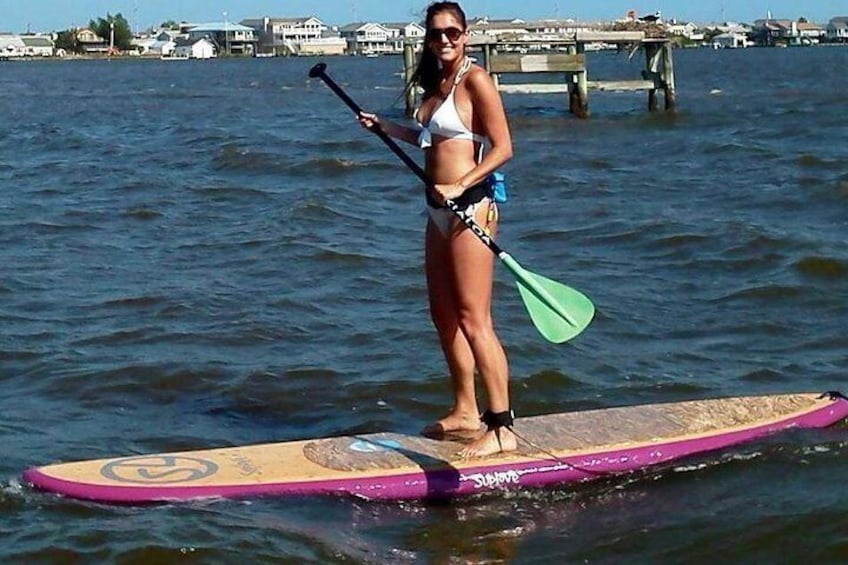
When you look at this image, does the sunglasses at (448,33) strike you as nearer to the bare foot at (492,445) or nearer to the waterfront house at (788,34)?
the bare foot at (492,445)

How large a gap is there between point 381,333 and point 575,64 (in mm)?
17115

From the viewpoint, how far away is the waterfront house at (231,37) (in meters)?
156

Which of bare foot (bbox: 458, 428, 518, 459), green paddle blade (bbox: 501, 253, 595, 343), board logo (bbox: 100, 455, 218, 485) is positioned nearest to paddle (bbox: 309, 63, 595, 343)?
green paddle blade (bbox: 501, 253, 595, 343)

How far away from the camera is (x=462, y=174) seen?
5855 millimetres

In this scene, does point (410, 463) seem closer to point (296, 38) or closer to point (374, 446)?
point (374, 446)

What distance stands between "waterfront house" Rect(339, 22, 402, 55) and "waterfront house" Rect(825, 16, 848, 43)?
4700 cm

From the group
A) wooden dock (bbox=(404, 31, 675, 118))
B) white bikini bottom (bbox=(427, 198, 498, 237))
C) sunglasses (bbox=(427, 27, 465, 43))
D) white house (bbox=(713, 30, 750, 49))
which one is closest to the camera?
sunglasses (bbox=(427, 27, 465, 43))

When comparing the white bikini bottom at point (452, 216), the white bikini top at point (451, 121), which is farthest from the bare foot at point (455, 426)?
the white bikini top at point (451, 121)

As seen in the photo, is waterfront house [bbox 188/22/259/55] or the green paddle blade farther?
waterfront house [bbox 188/22/259/55]

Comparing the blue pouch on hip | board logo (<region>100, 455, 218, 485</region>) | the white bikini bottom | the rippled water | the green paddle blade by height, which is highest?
the blue pouch on hip

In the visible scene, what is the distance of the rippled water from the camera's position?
5582 millimetres

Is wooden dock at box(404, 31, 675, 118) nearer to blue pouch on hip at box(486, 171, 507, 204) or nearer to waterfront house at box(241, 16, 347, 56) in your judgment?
blue pouch on hip at box(486, 171, 507, 204)

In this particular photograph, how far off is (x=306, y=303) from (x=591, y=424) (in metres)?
3.85

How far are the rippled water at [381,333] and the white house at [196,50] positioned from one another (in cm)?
12664
